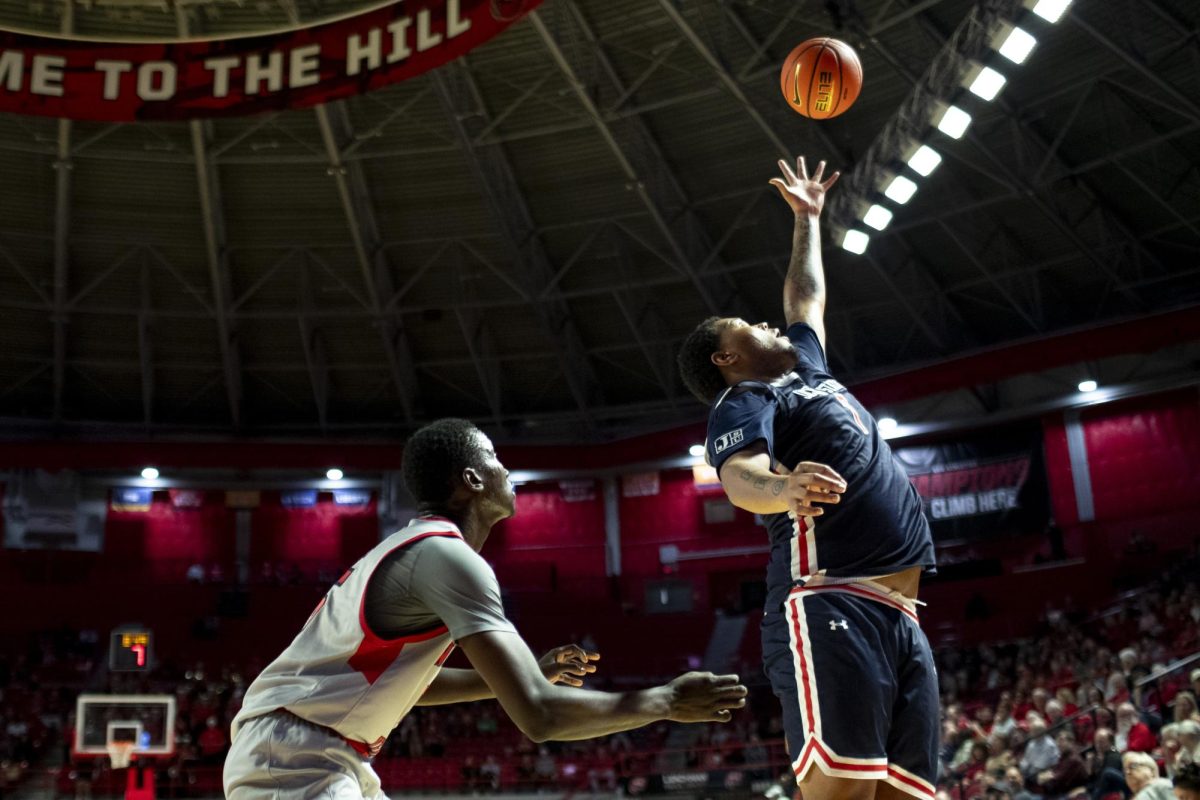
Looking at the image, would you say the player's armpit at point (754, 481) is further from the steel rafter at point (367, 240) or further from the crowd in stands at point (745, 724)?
the steel rafter at point (367, 240)

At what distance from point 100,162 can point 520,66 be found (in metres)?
8.26

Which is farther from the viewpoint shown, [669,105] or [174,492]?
[174,492]

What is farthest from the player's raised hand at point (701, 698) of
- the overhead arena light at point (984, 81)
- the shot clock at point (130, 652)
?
the shot clock at point (130, 652)

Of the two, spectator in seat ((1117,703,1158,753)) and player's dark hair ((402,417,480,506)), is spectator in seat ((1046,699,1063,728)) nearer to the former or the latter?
spectator in seat ((1117,703,1158,753))

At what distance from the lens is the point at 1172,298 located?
24516 millimetres

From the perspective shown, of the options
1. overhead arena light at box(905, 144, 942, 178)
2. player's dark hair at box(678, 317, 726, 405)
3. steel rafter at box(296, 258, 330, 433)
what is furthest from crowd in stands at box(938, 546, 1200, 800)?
steel rafter at box(296, 258, 330, 433)

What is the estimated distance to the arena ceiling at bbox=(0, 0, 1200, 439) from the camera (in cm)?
2028

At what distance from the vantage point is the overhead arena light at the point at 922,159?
18.6 meters

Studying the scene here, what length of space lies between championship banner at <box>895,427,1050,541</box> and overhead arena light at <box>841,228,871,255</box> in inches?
312

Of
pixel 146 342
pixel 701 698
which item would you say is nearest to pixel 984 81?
pixel 701 698

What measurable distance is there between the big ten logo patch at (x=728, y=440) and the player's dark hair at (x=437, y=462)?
38.5 inches

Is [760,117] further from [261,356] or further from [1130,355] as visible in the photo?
[261,356]

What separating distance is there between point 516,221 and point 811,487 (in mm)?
20891

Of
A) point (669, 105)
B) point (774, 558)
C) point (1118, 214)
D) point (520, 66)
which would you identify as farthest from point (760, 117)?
point (774, 558)
